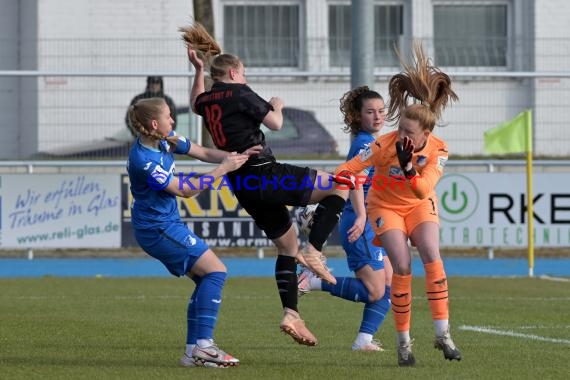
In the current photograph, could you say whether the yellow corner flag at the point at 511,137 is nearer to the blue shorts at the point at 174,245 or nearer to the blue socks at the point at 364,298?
the blue socks at the point at 364,298

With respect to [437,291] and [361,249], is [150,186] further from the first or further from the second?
[361,249]

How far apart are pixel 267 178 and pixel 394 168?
2.97ft

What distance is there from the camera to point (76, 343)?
9.92m

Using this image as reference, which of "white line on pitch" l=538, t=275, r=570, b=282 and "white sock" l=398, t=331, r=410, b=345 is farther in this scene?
"white line on pitch" l=538, t=275, r=570, b=282

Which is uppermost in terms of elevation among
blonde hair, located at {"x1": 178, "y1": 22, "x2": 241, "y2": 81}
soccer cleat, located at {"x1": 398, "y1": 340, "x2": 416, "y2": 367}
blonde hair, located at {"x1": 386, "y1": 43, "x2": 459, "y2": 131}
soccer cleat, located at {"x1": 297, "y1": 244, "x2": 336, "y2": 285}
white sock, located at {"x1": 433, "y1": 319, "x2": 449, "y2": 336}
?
blonde hair, located at {"x1": 178, "y1": 22, "x2": 241, "y2": 81}

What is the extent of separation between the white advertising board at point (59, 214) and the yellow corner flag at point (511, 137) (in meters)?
5.33

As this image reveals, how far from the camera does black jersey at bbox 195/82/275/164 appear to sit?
8922 millimetres

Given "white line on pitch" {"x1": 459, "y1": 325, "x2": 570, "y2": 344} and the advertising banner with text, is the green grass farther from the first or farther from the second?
the advertising banner with text

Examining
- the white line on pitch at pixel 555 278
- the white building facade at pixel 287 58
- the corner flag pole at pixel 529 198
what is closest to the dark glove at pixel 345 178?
the white building facade at pixel 287 58

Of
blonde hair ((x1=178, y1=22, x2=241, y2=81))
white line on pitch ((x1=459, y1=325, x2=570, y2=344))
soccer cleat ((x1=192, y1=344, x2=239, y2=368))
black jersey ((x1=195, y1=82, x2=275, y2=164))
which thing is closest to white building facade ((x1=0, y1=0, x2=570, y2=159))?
white line on pitch ((x1=459, y1=325, x2=570, y2=344))

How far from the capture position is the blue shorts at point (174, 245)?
8555mm

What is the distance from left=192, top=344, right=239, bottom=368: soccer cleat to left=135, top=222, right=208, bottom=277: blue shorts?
56 centimetres

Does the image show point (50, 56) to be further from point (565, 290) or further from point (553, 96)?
point (565, 290)

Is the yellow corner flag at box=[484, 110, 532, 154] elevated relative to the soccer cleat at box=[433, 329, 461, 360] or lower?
elevated
